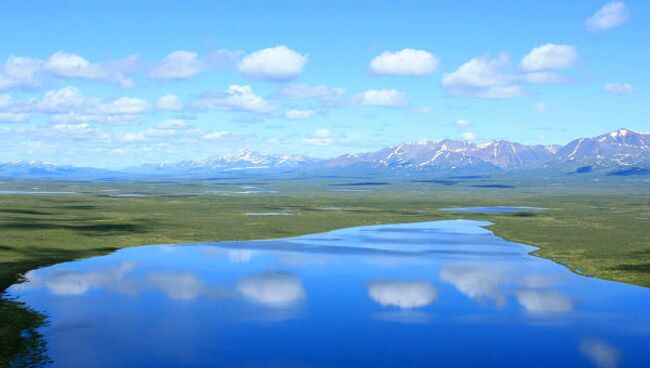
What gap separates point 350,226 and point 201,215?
3933 cm

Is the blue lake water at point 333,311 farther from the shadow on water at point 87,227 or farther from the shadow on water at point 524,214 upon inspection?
the shadow on water at point 524,214

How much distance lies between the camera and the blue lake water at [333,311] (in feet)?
133

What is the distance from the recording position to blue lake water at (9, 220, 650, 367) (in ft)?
133

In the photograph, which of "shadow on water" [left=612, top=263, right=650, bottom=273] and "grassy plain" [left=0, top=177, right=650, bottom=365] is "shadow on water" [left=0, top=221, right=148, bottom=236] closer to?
"grassy plain" [left=0, top=177, right=650, bottom=365]

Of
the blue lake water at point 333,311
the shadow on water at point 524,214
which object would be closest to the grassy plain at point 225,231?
the shadow on water at point 524,214

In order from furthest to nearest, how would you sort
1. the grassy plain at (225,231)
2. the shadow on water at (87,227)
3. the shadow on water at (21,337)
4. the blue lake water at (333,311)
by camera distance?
the shadow on water at (87,227), the grassy plain at (225,231), the blue lake water at (333,311), the shadow on water at (21,337)

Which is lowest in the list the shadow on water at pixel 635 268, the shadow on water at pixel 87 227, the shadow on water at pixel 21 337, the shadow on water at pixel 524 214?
the shadow on water at pixel 635 268

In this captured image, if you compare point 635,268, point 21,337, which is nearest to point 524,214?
point 635,268

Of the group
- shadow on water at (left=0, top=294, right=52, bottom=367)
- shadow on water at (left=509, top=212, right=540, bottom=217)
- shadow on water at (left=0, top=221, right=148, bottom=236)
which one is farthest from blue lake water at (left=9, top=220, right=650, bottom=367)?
shadow on water at (left=509, top=212, right=540, bottom=217)

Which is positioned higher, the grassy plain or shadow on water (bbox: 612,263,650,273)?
the grassy plain

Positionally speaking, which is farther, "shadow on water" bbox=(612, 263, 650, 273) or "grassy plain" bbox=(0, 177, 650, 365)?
"shadow on water" bbox=(612, 263, 650, 273)

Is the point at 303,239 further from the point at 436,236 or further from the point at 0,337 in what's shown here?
the point at 0,337

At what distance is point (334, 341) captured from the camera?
43.6 m

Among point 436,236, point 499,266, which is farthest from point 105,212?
point 499,266
